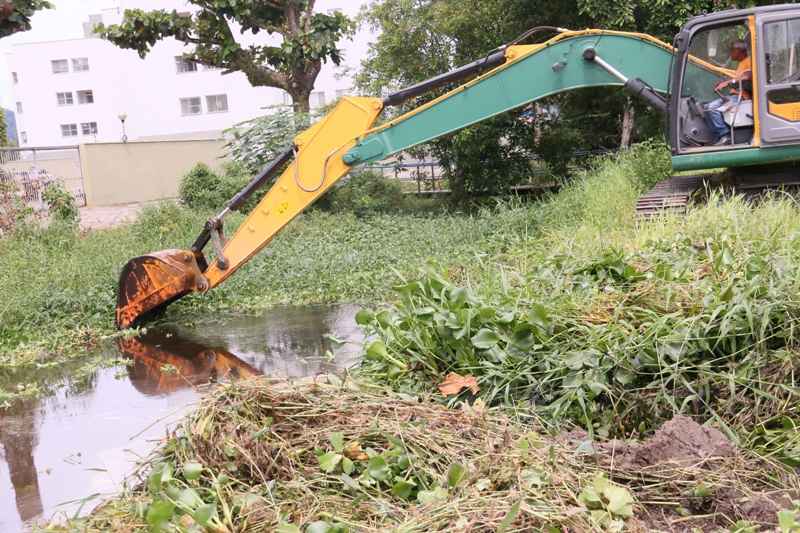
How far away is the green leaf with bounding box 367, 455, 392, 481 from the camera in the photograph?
285cm

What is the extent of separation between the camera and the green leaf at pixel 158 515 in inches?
98.6

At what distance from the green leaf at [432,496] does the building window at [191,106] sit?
38.5 m

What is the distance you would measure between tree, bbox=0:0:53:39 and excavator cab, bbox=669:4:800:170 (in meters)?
7.43

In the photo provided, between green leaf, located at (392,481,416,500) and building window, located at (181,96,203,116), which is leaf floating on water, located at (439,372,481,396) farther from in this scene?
building window, located at (181,96,203,116)

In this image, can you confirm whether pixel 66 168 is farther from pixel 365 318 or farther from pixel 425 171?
pixel 365 318

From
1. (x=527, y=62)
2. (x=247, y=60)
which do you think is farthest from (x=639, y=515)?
(x=247, y=60)

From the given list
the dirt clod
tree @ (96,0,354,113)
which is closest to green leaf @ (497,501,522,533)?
the dirt clod

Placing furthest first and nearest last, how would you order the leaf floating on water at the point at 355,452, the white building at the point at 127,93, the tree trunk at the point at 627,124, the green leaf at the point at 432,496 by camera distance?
the white building at the point at 127,93 → the tree trunk at the point at 627,124 → the leaf floating on water at the point at 355,452 → the green leaf at the point at 432,496

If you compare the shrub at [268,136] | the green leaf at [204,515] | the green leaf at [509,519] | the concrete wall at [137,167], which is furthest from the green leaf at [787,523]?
the concrete wall at [137,167]

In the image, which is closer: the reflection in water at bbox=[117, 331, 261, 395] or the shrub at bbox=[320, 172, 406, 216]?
the reflection in water at bbox=[117, 331, 261, 395]

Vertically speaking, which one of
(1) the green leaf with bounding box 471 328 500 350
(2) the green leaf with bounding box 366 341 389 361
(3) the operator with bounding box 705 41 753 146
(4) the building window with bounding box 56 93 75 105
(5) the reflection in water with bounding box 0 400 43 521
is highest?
(4) the building window with bounding box 56 93 75 105

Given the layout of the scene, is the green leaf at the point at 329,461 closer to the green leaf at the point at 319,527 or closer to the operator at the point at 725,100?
the green leaf at the point at 319,527

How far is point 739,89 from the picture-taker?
7129 mm

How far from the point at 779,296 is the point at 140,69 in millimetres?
Answer: 40683
